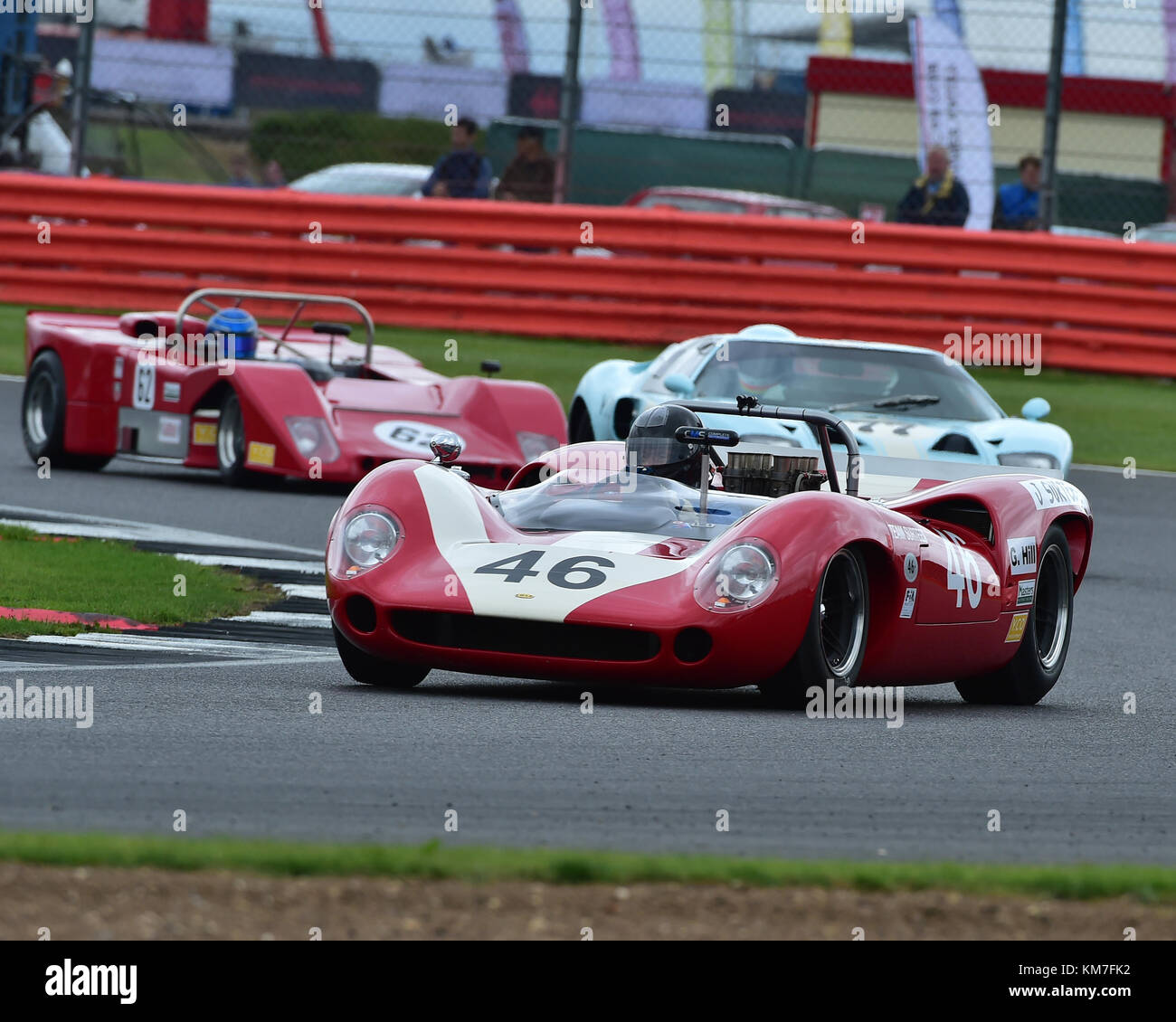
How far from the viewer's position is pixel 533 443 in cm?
1267

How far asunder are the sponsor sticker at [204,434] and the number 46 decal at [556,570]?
641 cm

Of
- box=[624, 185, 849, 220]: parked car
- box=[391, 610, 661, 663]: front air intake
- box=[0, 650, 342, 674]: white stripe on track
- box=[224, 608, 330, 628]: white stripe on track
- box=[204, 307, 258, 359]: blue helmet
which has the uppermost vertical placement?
box=[624, 185, 849, 220]: parked car

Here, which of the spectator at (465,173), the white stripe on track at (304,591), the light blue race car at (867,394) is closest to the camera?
the white stripe on track at (304,591)

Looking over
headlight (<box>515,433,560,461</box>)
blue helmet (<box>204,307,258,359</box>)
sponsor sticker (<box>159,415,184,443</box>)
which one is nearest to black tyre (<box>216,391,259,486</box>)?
sponsor sticker (<box>159,415,184,443</box>)

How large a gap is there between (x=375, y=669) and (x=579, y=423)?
20.8 feet

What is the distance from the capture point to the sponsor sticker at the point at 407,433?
1241 centimetres

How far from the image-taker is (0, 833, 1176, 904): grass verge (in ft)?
13.8

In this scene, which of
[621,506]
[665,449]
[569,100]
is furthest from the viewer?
[569,100]

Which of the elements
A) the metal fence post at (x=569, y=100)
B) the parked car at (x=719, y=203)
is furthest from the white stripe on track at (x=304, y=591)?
the parked car at (x=719, y=203)

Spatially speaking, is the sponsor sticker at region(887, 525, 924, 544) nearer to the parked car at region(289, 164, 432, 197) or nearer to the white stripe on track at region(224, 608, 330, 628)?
the white stripe on track at region(224, 608, 330, 628)

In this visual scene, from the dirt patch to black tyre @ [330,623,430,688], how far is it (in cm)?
283

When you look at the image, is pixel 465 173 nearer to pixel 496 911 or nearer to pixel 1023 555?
pixel 1023 555

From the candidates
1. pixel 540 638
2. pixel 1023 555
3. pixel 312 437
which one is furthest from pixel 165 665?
pixel 312 437

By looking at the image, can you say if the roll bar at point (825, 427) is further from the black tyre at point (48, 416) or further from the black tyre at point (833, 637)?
the black tyre at point (48, 416)
